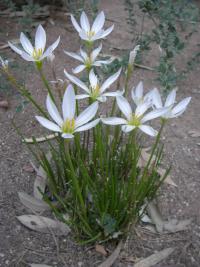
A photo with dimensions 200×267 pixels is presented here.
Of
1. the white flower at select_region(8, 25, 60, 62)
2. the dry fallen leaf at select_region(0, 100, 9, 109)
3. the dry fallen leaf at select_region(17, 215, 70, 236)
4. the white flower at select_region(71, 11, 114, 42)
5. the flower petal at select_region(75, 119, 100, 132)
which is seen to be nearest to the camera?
the flower petal at select_region(75, 119, 100, 132)

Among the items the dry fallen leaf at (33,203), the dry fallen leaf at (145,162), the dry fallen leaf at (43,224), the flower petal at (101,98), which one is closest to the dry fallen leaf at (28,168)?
the dry fallen leaf at (33,203)

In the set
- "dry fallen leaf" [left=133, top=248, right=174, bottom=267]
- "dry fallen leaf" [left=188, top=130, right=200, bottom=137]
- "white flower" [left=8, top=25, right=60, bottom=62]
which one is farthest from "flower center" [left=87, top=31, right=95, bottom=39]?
"dry fallen leaf" [left=188, top=130, right=200, bottom=137]

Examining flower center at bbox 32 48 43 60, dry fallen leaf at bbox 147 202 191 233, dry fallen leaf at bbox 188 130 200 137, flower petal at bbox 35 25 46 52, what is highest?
flower petal at bbox 35 25 46 52

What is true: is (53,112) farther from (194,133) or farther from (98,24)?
(194,133)

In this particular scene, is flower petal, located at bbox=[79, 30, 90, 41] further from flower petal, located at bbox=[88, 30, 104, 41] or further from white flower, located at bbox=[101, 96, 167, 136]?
white flower, located at bbox=[101, 96, 167, 136]

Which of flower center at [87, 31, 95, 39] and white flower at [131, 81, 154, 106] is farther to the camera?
flower center at [87, 31, 95, 39]

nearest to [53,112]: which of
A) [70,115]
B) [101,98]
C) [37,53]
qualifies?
[70,115]

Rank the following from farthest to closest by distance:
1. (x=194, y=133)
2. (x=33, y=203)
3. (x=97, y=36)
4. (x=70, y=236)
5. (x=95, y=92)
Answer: (x=194, y=133) < (x=33, y=203) < (x=70, y=236) < (x=97, y=36) < (x=95, y=92)
